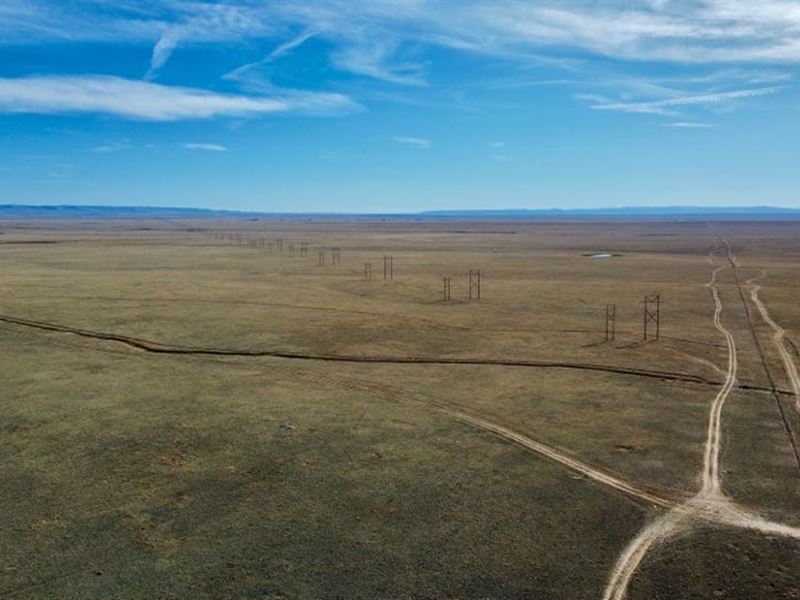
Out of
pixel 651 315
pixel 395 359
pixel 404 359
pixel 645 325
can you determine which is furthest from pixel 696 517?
pixel 651 315

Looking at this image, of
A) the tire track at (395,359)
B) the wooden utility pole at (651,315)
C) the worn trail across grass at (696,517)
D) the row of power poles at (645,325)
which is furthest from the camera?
the wooden utility pole at (651,315)

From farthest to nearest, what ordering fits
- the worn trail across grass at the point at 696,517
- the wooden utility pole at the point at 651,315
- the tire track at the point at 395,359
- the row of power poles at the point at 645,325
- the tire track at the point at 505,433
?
the wooden utility pole at the point at 651,315
the row of power poles at the point at 645,325
the tire track at the point at 395,359
the tire track at the point at 505,433
the worn trail across grass at the point at 696,517

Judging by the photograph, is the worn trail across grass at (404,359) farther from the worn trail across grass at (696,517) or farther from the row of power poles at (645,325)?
the worn trail across grass at (696,517)

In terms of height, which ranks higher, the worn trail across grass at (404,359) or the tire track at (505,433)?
the worn trail across grass at (404,359)

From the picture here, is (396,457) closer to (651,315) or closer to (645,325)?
(645,325)

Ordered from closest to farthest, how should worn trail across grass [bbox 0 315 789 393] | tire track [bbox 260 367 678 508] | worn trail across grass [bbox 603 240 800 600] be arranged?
worn trail across grass [bbox 603 240 800 600]
tire track [bbox 260 367 678 508]
worn trail across grass [bbox 0 315 789 393]

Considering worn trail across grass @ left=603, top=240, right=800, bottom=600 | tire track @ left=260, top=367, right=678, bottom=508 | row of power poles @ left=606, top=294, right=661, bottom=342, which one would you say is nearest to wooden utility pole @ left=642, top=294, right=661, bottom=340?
row of power poles @ left=606, top=294, right=661, bottom=342

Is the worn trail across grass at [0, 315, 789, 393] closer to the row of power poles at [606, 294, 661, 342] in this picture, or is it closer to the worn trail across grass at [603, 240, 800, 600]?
the row of power poles at [606, 294, 661, 342]

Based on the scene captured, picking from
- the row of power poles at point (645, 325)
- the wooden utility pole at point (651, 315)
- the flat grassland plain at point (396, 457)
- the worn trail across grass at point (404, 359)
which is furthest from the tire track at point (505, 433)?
the wooden utility pole at point (651, 315)

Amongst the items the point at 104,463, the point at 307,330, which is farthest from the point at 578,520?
the point at 307,330
